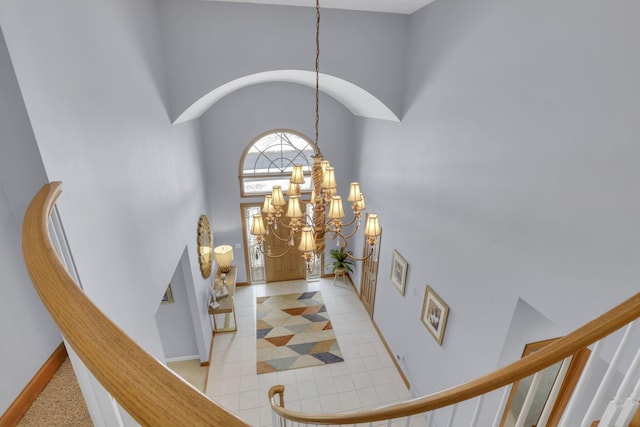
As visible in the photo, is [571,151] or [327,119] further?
[327,119]

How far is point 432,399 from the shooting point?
117 cm

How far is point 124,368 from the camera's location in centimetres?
56

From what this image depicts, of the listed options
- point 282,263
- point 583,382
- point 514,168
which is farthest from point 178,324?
point 583,382

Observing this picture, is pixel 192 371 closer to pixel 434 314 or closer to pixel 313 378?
pixel 313 378

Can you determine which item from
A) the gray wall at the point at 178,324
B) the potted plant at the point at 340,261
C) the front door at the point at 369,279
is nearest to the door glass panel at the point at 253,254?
the potted plant at the point at 340,261

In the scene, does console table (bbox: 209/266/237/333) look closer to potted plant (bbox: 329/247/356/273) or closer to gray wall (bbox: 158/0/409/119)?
potted plant (bbox: 329/247/356/273)

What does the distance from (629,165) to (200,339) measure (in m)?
5.50

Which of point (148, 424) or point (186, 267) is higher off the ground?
point (148, 424)

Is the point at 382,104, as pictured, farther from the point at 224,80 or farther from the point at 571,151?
the point at 571,151

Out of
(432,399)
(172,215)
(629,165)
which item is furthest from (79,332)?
(172,215)

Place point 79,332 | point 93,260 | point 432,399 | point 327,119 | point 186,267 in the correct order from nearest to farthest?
point 79,332
point 432,399
point 93,260
point 186,267
point 327,119

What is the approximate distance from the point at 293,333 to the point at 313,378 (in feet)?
3.72

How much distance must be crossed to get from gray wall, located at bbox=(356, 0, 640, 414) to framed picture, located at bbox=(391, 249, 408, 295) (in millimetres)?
216

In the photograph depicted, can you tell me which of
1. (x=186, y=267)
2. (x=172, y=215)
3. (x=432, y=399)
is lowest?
(x=186, y=267)
